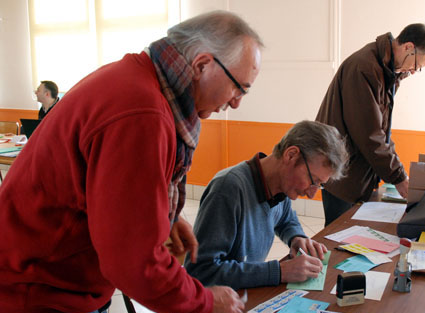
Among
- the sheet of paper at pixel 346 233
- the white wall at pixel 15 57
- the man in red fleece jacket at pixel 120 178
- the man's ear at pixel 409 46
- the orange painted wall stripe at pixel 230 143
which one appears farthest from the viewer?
the white wall at pixel 15 57

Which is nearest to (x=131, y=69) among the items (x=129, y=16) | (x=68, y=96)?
(x=68, y=96)

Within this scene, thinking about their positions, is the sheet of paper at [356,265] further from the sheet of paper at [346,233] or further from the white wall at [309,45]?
the white wall at [309,45]

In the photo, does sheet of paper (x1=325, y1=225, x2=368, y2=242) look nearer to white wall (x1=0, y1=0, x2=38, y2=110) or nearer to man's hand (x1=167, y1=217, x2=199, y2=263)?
man's hand (x1=167, y1=217, x2=199, y2=263)

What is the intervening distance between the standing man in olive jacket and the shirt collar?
34.9 inches

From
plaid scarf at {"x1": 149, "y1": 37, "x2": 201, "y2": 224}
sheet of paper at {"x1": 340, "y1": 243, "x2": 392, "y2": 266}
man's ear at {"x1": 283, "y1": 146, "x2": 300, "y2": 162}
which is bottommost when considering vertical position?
sheet of paper at {"x1": 340, "y1": 243, "x2": 392, "y2": 266}

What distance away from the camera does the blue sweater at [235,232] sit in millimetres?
1421

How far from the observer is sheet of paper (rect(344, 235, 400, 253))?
173 centimetres

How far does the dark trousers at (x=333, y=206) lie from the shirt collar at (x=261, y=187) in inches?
38.3

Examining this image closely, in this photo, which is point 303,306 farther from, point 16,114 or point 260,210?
point 16,114

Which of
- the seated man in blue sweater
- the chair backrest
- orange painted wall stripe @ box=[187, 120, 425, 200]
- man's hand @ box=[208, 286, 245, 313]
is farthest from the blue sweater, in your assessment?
the chair backrest

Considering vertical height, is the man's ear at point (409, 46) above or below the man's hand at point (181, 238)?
above

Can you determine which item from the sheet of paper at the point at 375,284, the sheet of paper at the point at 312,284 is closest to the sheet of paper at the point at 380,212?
the sheet of paper at the point at 375,284

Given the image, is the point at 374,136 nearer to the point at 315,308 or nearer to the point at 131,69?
the point at 315,308

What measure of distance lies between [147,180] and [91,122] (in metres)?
0.15
